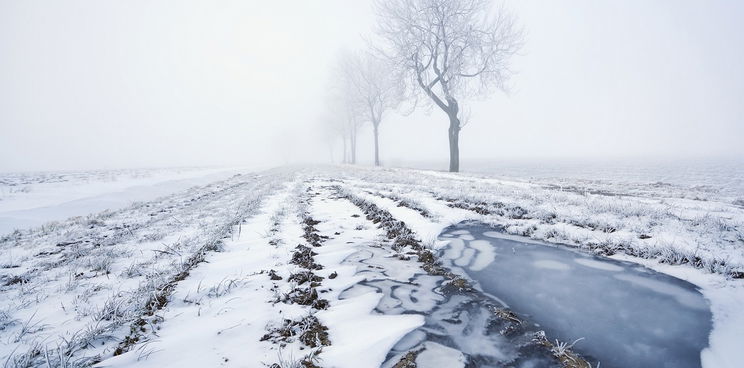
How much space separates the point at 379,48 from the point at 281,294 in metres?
19.2

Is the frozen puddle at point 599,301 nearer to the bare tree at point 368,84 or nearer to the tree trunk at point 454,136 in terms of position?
the tree trunk at point 454,136

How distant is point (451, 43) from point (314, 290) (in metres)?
18.4

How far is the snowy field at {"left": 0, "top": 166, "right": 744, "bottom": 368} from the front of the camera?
2027mm

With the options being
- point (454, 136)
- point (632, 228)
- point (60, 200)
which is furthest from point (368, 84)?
point (632, 228)

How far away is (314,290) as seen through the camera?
9.28ft

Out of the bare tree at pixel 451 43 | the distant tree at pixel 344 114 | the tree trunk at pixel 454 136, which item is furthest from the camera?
the distant tree at pixel 344 114

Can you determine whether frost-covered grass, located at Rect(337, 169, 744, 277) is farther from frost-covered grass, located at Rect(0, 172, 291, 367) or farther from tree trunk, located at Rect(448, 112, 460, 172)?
tree trunk, located at Rect(448, 112, 460, 172)

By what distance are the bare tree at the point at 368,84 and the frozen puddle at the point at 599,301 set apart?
25.2 metres

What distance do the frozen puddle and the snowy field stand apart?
0.35 feet

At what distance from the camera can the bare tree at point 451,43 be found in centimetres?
1777

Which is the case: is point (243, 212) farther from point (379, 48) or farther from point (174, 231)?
point (379, 48)

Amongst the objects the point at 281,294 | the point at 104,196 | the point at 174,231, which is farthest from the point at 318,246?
the point at 104,196

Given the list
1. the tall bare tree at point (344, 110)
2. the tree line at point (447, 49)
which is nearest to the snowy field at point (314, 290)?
the tree line at point (447, 49)

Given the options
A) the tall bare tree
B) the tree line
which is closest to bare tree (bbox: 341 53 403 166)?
the tall bare tree
